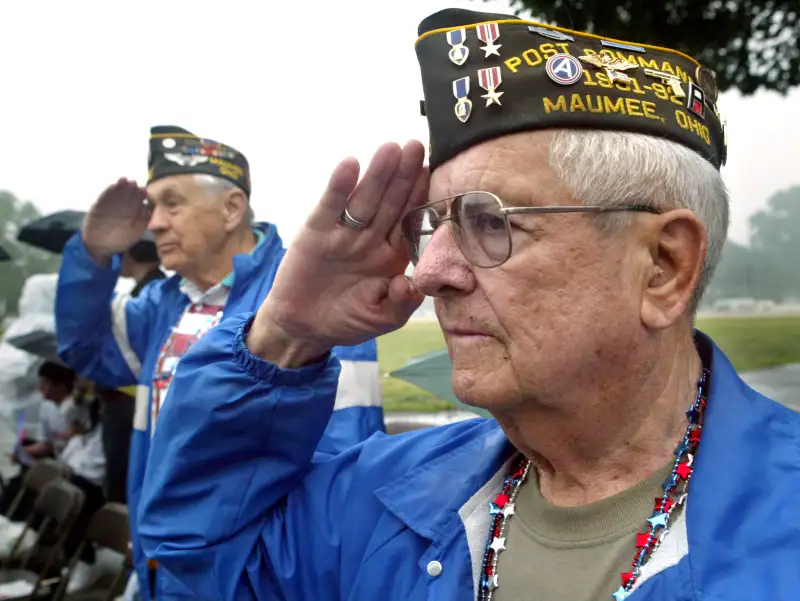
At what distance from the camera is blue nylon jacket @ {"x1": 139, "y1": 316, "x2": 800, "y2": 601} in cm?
123

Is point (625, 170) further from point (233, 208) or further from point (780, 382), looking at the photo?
point (780, 382)

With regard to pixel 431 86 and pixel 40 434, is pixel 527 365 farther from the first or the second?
pixel 40 434

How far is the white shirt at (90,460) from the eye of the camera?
183 inches

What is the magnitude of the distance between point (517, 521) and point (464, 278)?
0.44m

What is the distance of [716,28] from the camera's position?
3598 mm

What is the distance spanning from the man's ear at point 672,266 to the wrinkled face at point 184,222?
2417 mm

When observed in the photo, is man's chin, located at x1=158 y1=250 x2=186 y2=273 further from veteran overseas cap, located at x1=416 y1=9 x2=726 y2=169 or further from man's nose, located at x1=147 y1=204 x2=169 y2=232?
veteran overseas cap, located at x1=416 y1=9 x2=726 y2=169

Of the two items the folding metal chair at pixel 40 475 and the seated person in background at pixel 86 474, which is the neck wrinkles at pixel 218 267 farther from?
the folding metal chair at pixel 40 475

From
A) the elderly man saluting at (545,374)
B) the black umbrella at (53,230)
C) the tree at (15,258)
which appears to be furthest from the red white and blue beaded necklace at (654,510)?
the tree at (15,258)

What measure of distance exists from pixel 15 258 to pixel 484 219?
20.5 ft

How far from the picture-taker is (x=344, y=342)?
4.58ft

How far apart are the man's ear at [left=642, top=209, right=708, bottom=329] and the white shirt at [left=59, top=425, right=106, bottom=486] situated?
425cm

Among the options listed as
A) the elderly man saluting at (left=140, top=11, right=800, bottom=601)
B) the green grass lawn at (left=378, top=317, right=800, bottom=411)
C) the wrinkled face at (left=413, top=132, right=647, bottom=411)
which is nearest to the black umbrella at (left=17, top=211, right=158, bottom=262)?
the green grass lawn at (left=378, top=317, right=800, bottom=411)

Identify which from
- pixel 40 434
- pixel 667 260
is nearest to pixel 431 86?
pixel 667 260
